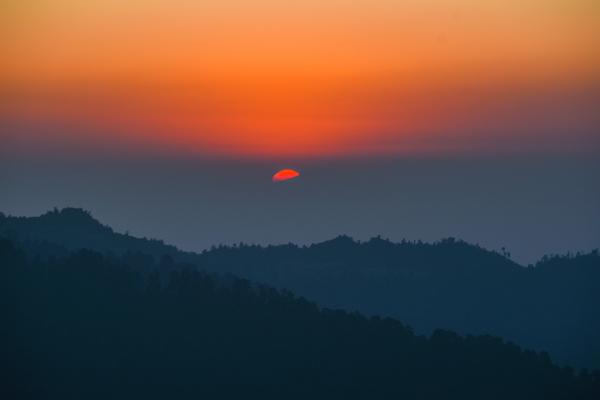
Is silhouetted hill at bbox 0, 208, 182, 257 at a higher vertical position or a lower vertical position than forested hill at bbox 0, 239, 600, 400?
higher

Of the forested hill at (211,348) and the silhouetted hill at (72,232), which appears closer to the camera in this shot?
the forested hill at (211,348)

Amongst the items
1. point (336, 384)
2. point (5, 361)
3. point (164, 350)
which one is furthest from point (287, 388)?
point (5, 361)

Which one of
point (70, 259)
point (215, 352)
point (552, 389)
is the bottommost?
point (552, 389)

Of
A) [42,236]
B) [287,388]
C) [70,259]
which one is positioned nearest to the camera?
[287,388]

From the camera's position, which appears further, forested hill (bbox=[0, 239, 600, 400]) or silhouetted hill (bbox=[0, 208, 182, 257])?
silhouetted hill (bbox=[0, 208, 182, 257])

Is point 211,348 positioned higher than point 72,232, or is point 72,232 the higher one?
point 72,232

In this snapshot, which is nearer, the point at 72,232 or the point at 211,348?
the point at 211,348

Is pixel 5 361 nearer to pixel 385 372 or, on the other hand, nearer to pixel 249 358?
pixel 249 358

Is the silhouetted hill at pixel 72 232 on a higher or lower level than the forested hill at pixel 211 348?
→ higher
